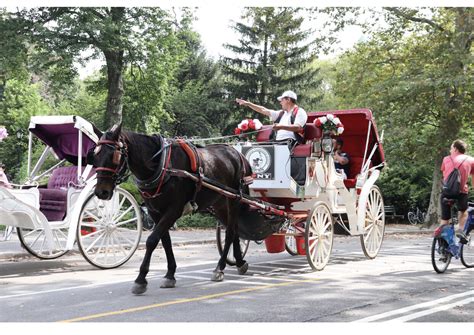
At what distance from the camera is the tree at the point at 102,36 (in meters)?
21.4

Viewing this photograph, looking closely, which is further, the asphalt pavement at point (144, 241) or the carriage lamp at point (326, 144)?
the asphalt pavement at point (144, 241)

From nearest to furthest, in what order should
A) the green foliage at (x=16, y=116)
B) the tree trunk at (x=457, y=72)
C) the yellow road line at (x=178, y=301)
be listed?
the yellow road line at (x=178, y=301), the tree trunk at (x=457, y=72), the green foliage at (x=16, y=116)

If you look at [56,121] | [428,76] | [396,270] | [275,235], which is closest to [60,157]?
[56,121]

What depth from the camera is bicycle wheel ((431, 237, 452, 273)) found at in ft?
31.3

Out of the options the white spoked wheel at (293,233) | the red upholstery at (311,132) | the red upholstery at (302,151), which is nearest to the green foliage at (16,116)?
the white spoked wheel at (293,233)

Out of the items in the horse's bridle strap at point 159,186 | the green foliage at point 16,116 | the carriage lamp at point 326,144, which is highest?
the green foliage at point 16,116

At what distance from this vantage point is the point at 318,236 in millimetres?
9766

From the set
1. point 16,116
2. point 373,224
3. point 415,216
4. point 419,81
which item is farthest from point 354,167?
point 16,116

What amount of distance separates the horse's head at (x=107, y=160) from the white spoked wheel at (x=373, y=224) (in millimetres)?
5778

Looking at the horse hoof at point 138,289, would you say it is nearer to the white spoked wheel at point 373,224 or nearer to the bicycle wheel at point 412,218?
the white spoked wheel at point 373,224

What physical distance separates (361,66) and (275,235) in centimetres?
1626

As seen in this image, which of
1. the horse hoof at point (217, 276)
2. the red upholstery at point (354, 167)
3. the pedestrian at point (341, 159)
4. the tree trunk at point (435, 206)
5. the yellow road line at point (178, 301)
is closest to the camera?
the yellow road line at point (178, 301)

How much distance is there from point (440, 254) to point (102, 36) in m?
15.7

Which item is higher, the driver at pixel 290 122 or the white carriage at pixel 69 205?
the driver at pixel 290 122
